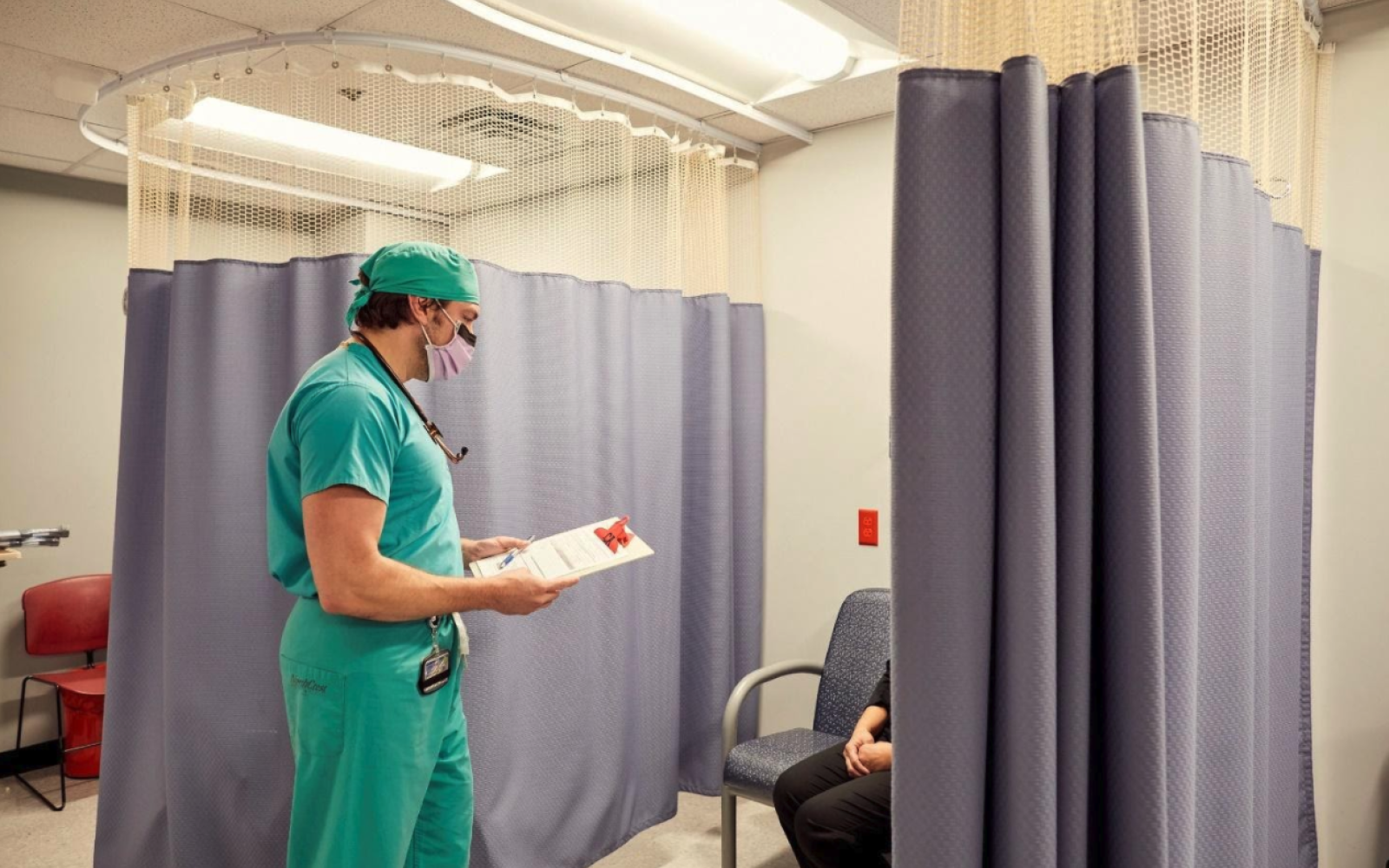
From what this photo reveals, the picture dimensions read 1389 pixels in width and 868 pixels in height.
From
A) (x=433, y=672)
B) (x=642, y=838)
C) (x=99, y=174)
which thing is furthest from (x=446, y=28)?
(x=642, y=838)

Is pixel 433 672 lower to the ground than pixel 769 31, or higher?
lower

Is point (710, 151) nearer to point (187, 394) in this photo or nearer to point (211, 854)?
point (187, 394)

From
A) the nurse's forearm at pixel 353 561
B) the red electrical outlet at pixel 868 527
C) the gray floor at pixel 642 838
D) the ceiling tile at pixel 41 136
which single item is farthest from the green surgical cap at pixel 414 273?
the ceiling tile at pixel 41 136

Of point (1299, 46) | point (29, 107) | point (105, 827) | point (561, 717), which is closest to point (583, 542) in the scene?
point (561, 717)

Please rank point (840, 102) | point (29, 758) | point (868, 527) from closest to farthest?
point (840, 102)
point (868, 527)
point (29, 758)

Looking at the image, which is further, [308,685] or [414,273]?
[414,273]

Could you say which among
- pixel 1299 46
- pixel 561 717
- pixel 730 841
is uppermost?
pixel 1299 46

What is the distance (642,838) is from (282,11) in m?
2.48

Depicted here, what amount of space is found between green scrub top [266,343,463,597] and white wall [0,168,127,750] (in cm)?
263

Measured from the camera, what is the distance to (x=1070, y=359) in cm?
93

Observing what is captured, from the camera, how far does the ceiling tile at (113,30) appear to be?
2.24 metres

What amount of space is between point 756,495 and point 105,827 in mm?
2104

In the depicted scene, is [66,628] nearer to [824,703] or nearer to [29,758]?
[29,758]

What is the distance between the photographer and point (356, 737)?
1.65m
